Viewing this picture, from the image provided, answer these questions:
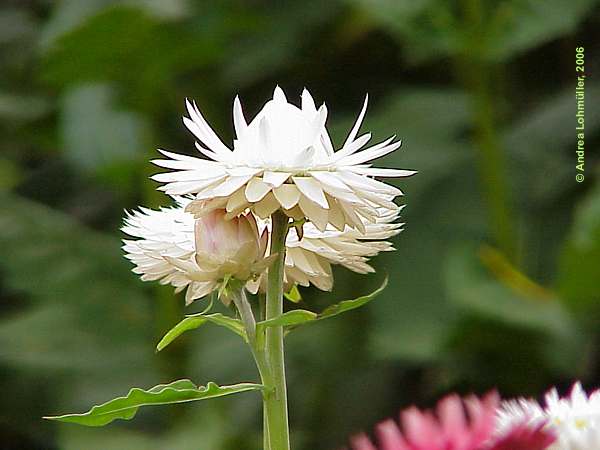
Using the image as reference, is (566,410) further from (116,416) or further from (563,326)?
(563,326)

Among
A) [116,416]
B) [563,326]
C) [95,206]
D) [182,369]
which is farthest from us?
[95,206]

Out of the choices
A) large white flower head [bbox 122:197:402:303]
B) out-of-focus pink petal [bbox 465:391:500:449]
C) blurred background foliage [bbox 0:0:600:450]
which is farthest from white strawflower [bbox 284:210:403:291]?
blurred background foliage [bbox 0:0:600:450]

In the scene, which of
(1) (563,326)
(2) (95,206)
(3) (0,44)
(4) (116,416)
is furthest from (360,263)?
(3) (0,44)

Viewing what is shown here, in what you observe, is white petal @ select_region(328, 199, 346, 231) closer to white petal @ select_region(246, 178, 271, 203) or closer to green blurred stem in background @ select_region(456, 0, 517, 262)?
white petal @ select_region(246, 178, 271, 203)

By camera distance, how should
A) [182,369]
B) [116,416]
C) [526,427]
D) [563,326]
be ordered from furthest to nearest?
[182,369], [563,326], [116,416], [526,427]

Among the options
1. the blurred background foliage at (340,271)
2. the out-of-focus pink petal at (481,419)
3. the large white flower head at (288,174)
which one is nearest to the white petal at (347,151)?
the large white flower head at (288,174)

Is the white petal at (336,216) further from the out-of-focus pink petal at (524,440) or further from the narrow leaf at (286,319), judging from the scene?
the out-of-focus pink petal at (524,440)

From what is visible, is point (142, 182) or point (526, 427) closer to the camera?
point (526, 427)

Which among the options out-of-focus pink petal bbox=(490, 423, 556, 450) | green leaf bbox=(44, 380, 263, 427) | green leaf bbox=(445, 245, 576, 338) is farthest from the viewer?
green leaf bbox=(445, 245, 576, 338)
